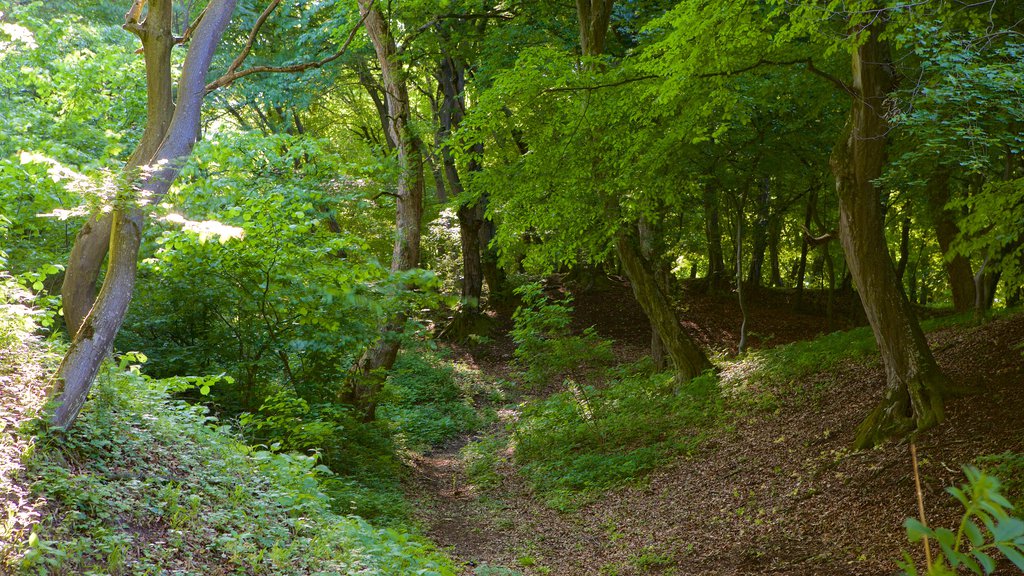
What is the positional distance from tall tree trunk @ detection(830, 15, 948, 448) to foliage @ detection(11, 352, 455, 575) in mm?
5042

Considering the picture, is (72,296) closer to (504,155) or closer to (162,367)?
(162,367)

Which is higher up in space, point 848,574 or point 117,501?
point 117,501

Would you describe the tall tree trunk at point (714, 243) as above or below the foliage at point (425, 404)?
above

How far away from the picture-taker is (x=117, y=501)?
4234 mm

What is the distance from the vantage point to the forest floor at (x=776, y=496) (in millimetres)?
6250

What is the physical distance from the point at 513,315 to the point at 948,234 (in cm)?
754

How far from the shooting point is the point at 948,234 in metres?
11.6

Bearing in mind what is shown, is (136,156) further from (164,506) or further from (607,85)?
(607,85)

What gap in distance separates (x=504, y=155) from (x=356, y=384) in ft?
20.2

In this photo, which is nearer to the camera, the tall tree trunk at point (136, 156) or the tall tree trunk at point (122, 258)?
the tall tree trunk at point (122, 258)

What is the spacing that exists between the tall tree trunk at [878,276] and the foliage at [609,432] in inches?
114

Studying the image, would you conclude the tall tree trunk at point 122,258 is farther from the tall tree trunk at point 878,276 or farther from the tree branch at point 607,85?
the tall tree trunk at point 878,276

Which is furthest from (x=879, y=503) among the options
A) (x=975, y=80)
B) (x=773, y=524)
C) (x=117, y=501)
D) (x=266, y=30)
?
(x=266, y=30)

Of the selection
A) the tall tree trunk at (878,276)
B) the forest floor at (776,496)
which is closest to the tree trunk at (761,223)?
the forest floor at (776,496)
